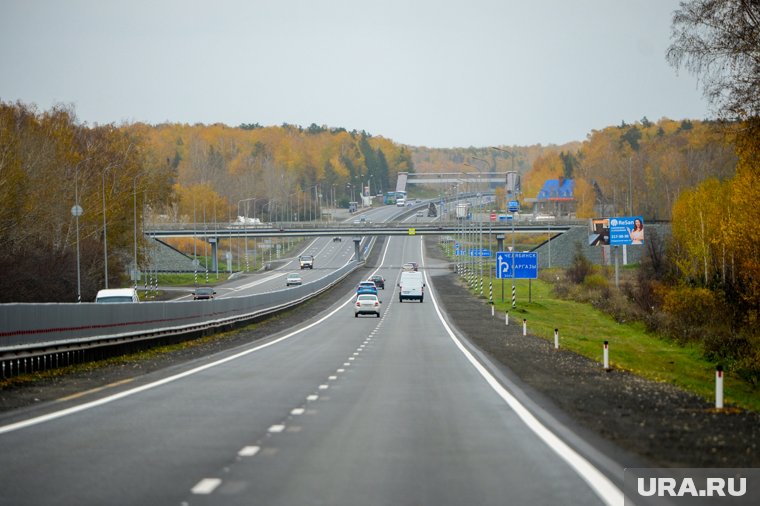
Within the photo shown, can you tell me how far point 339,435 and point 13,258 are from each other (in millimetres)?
55908

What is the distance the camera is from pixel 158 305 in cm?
3850

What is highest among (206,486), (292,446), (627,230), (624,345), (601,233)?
(627,230)

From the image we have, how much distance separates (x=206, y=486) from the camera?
9.55m

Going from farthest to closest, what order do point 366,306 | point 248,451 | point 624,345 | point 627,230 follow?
point 627,230 → point 366,306 → point 624,345 → point 248,451

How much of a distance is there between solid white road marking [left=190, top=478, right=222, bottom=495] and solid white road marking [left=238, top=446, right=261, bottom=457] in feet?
5.10

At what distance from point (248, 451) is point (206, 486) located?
7.09 ft

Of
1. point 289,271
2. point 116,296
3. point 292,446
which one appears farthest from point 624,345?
point 289,271

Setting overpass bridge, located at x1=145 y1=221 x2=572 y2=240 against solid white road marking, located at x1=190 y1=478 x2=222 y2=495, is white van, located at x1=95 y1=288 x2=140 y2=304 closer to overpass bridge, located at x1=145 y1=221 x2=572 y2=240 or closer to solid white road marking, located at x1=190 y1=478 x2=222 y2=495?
solid white road marking, located at x1=190 y1=478 x2=222 y2=495

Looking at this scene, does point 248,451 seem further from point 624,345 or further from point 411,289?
point 411,289

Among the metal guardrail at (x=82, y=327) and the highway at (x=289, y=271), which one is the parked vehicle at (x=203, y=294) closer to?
the highway at (x=289, y=271)

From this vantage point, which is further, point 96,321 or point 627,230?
point 627,230

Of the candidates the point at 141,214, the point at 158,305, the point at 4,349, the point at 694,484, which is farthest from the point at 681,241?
the point at 694,484

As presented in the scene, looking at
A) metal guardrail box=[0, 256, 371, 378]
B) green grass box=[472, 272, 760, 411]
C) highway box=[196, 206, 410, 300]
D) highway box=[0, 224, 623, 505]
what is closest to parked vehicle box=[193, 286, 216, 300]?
highway box=[196, 206, 410, 300]

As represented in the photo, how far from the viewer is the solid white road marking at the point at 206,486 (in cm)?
930
